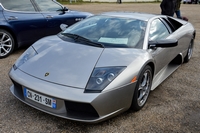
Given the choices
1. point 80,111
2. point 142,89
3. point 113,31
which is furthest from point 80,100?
point 113,31

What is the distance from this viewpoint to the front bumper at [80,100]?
223cm

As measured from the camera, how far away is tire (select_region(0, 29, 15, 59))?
4836mm

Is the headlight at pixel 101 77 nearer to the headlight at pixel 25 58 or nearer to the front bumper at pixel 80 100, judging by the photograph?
the front bumper at pixel 80 100

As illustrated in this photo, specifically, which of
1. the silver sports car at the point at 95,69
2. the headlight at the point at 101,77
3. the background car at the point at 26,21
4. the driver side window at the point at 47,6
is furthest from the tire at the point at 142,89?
the driver side window at the point at 47,6

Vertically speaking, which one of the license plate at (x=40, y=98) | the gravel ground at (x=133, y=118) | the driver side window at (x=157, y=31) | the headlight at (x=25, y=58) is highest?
the driver side window at (x=157, y=31)

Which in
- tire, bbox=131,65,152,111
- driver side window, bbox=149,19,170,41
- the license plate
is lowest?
tire, bbox=131,65,152,111

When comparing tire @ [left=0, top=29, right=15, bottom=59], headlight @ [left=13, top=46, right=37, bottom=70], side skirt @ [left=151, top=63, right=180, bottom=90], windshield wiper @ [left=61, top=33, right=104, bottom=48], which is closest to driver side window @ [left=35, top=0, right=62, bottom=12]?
tire @ [left=0, top=29, right=15, bottom=59]

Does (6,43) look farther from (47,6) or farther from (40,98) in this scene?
(40,98)

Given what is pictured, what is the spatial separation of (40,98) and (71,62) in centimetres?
55

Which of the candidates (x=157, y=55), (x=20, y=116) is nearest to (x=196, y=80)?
(x=157, y=55)

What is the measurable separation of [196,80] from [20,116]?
10.1ft

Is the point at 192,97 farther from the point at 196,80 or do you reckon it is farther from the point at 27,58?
the point at 27,58

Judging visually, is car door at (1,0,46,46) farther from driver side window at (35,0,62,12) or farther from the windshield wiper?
the windshield wiper

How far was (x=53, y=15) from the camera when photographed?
18.4 ft
